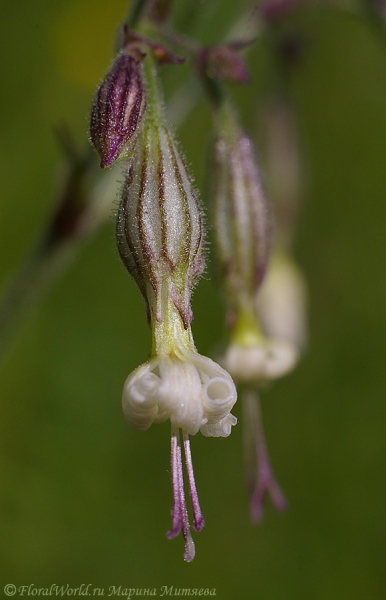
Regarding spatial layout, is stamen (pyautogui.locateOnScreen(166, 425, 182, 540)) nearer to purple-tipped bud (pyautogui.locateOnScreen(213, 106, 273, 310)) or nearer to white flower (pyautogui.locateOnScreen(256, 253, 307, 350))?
purple-tipped bud (pyautogui.locateOnScreen(213, 106, 273, 310))

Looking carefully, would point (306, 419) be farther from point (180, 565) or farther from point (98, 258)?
point (98, 258)

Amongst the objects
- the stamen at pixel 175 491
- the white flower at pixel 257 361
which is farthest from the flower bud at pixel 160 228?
the white flower at pixel 257 361

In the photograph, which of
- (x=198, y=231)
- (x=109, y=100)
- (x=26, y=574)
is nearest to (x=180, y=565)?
(x=26, y=574)

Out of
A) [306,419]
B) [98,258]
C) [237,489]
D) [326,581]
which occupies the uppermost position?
[98,258]

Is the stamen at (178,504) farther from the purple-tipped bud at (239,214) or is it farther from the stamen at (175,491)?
the purple-tipped bud at (239,214)

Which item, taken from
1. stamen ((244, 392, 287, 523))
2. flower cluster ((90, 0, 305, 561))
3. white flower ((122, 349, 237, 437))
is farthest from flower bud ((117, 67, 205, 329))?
stamen ((244, 392, 287, 523))

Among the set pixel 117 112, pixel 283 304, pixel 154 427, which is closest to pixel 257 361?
pixel 283 304
